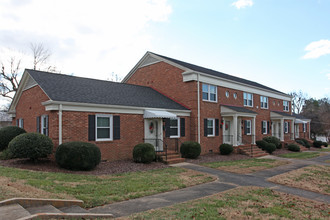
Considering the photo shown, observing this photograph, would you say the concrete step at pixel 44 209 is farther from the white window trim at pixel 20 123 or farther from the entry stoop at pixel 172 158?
the white window trim at pixel 20 123

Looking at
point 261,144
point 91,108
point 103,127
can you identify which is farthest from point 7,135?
point 261,144

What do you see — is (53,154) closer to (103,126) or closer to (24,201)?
(103,126)

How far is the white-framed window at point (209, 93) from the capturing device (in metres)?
18.9

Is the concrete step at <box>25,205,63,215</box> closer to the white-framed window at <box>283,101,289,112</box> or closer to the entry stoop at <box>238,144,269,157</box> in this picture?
the entry stoop at <box>238,144,269,157</box>

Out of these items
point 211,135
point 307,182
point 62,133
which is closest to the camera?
point 307,182

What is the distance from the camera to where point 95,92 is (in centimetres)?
1455

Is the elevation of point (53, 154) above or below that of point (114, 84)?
below

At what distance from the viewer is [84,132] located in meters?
12.5

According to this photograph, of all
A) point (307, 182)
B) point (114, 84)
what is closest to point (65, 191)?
point (307, 182)

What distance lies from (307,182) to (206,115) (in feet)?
30.1

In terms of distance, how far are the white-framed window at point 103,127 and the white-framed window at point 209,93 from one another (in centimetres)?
818

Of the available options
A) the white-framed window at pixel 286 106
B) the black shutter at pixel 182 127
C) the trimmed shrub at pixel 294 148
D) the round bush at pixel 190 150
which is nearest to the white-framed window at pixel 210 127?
the black shutter at pixel 182 127

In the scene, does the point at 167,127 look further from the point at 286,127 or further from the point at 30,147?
the point at 286,127

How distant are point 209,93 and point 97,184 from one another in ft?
41.8
